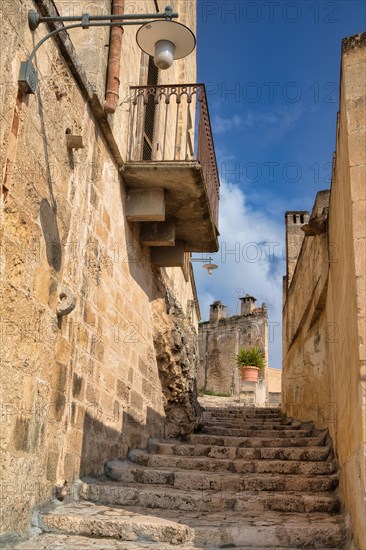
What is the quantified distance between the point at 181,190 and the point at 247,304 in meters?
21.9

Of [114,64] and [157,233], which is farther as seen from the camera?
[157,233]

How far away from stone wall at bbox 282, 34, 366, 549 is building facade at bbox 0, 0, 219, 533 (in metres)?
1.76

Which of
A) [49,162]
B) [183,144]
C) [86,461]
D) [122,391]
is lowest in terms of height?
[86,461]

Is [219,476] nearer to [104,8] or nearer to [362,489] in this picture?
[362,489]

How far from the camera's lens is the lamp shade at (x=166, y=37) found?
4.68 m

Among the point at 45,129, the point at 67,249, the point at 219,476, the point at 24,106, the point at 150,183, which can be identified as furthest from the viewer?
the point at 150,183

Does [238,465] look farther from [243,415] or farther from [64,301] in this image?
[243,415]

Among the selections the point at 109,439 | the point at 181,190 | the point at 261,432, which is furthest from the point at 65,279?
the point at 261,432

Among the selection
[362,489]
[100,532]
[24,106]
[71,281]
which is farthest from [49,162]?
[362,489]

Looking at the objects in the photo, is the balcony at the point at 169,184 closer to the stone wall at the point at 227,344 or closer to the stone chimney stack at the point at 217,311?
the stone wall at the point at 227,344

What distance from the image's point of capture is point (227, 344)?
2738 centimetres

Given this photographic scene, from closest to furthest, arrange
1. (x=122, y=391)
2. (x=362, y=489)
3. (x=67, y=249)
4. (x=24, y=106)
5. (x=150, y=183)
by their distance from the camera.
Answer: (x=362, y=489) < (x=24, y=106) < (x=67, y=249) < (x=122, y=391) < (x=150, y=183)

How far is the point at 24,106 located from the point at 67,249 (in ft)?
4.36

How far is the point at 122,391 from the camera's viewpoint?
6.54 meters
